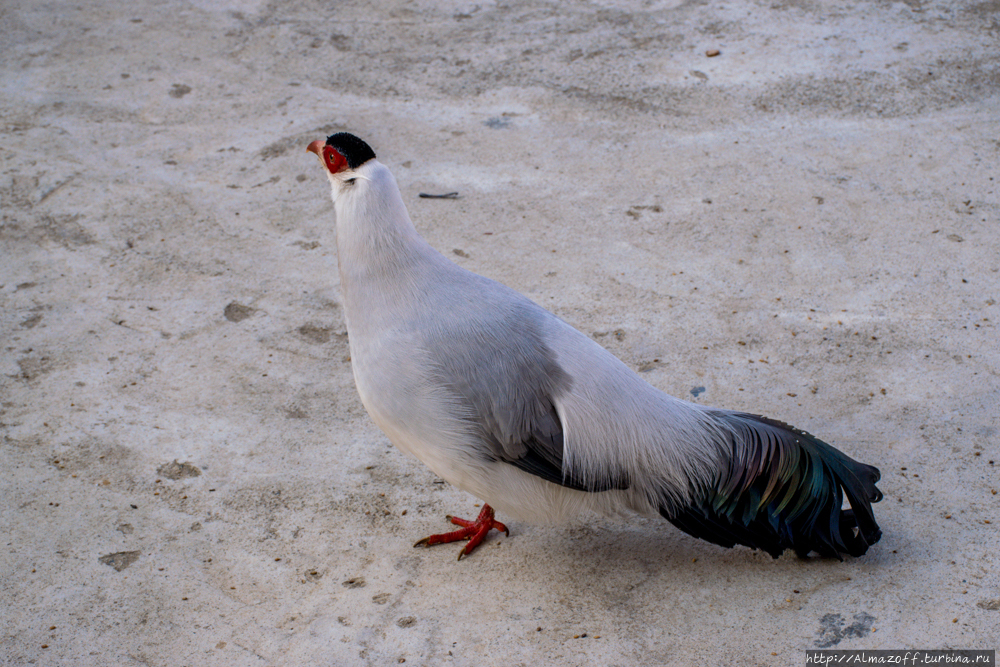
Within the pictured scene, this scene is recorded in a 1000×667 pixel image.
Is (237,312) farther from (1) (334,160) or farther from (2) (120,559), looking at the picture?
(1) (334,160)

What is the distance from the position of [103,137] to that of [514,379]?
171 inches

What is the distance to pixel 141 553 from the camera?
10.3 feet

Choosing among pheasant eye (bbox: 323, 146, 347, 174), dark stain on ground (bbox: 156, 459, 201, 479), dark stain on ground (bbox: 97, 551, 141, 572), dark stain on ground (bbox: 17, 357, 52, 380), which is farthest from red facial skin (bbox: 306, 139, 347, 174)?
dark stain on ground (bbox: 17, 357, 52, 380)

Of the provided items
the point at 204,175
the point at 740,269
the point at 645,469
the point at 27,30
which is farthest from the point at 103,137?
the point at 645,469

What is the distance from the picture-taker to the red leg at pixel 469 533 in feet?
10.6

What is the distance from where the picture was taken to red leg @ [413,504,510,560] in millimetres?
3217

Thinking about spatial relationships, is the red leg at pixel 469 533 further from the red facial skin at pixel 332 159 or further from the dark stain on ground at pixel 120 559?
the red facial skin at pixel 332 159

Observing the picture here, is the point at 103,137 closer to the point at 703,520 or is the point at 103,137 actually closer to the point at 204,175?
the point at 204,175

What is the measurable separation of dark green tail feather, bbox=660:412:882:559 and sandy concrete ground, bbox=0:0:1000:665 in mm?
140

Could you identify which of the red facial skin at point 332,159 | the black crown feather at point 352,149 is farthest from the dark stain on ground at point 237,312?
the black crown feather at point 352,149

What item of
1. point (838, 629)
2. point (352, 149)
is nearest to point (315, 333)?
point (352, 149)

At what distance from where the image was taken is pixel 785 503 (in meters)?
2.82

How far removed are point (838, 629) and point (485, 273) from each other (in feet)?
8.71

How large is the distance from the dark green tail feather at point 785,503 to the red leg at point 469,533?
720 millimetres
